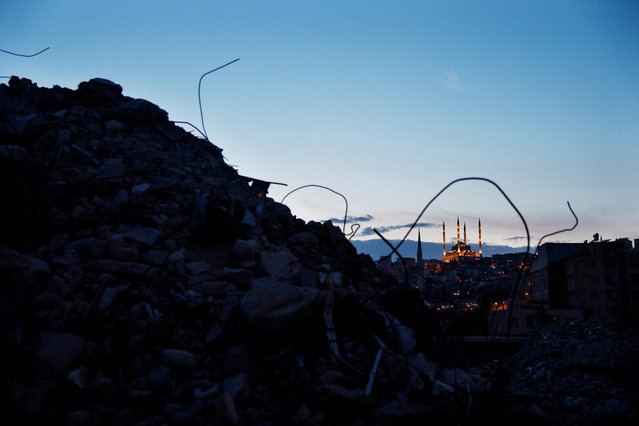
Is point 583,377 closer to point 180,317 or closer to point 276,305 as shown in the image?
point 276,305

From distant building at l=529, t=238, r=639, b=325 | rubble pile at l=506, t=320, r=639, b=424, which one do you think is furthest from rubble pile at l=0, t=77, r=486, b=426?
distant building at l=529, t=238, r=639, b=325

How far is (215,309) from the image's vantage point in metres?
4.38

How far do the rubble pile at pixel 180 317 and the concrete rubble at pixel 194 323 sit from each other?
0.01 m

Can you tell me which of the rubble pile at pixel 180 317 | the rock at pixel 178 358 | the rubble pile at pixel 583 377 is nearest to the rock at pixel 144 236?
the rubble pile at pixel 180 317

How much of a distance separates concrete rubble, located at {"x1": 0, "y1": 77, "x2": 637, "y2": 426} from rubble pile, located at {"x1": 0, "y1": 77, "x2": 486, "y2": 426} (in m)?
0.01

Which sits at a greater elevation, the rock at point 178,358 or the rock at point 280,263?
the rock at point 280,263

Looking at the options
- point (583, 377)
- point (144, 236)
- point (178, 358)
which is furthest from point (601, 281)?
point (178, 358)

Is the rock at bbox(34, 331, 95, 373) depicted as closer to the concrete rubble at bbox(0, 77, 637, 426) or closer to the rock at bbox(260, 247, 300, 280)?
the concrete rubble at bbox(0, 77, 637, 426)

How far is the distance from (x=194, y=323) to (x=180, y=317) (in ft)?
0.51

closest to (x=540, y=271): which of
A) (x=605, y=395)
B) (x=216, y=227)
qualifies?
(x=605, y=395)

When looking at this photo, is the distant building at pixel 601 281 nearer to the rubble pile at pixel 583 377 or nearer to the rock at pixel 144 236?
the rubble pile at pixel 583 377

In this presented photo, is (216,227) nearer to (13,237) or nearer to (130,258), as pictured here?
(130,258)

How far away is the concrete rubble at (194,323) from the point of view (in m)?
3.25

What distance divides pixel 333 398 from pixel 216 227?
302 cm
